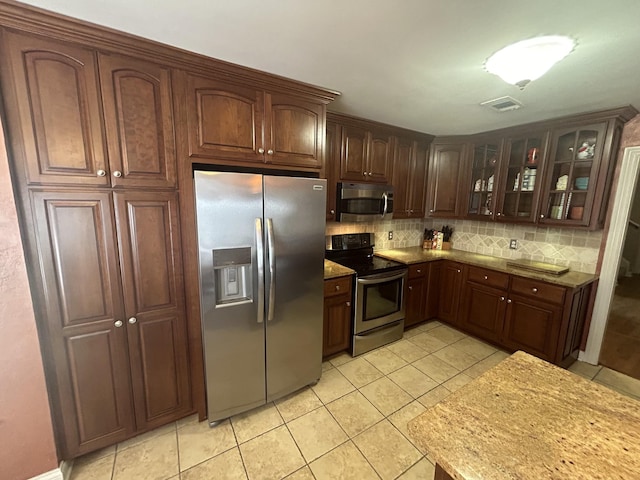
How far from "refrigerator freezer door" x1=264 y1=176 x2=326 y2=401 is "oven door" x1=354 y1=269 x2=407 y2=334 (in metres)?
0.57

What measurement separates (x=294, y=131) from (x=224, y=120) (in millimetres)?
494

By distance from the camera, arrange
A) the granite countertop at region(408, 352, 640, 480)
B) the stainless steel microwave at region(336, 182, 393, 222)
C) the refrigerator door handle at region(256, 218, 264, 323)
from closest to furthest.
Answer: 1. the granite countertop at region(408, 352, 640, 480)
2. the refrigerator door handle at region(256, 218, 264, 323)
3. the stainless steel microwave at region(336, 182, 393, 222)

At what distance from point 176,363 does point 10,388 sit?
0.74 m

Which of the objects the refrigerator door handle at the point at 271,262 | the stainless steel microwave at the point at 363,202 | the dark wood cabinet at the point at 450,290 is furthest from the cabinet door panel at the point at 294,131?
the dark wood cabinet at the point at 450,290

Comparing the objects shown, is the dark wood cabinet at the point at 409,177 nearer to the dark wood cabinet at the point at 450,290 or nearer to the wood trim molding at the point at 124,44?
the dark wood cabinet at the point at 450,290

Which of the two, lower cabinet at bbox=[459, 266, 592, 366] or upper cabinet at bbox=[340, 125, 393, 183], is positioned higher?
upper cabinet at bbox=[340, 125, 393, 183]

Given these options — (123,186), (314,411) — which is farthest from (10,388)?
(314,411)

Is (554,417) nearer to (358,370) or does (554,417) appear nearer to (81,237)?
(358,370)

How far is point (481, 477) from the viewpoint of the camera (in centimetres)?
66

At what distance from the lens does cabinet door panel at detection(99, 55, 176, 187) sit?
1.40 m

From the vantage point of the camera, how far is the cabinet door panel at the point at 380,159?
2797 mm

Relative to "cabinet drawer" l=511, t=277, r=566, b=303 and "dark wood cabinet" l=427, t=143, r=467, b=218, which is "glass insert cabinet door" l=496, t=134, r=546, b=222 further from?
"cabinet drawer" l=511, t=277, r=566, b=303

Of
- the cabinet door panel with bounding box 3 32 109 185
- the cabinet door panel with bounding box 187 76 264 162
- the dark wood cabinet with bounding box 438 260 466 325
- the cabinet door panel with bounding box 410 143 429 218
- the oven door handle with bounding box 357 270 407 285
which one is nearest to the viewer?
the cabinet door panel with bounding box 3 32 109 185

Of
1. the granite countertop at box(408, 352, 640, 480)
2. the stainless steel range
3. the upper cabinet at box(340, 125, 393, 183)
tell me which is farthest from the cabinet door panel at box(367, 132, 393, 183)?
the granite countertop at box(408, 352, 640, 480)
